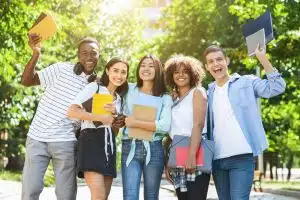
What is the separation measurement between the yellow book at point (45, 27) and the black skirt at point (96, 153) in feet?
3.65

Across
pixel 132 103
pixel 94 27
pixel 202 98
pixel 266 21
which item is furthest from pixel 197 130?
pixel 94 27

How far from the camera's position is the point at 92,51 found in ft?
19.6

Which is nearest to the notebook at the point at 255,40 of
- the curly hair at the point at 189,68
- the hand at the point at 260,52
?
the hand at the point at 260,52

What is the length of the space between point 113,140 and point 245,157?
1253mm

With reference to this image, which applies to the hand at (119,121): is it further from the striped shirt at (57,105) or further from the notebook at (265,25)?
the notebook at (265,25)

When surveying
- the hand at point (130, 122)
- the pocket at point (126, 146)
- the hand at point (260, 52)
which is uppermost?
the hand at point (260, 52)

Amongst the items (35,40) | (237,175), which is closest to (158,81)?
(237,175)

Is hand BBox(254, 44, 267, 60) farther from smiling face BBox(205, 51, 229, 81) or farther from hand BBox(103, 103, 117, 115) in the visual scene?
hand BBox(103, 103, 117, 115)

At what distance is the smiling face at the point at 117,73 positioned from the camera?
5.77 m

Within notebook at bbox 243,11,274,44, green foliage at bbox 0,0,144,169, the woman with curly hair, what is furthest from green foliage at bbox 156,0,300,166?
the woman with curly hair

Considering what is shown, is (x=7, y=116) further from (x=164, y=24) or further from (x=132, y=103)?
(x=132, y=103)

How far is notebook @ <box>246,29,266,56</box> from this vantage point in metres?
5.60

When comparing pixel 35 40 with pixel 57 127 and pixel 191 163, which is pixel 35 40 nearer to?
pixel 57 127

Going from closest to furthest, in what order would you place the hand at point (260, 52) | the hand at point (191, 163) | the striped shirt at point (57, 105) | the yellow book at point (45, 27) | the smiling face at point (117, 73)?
the hand at point (191, 163), the hand at point (260, 52), the smiling face at point (117, 73), the striped shirt at point (57, 105), the yellow book at point (45, 27)
